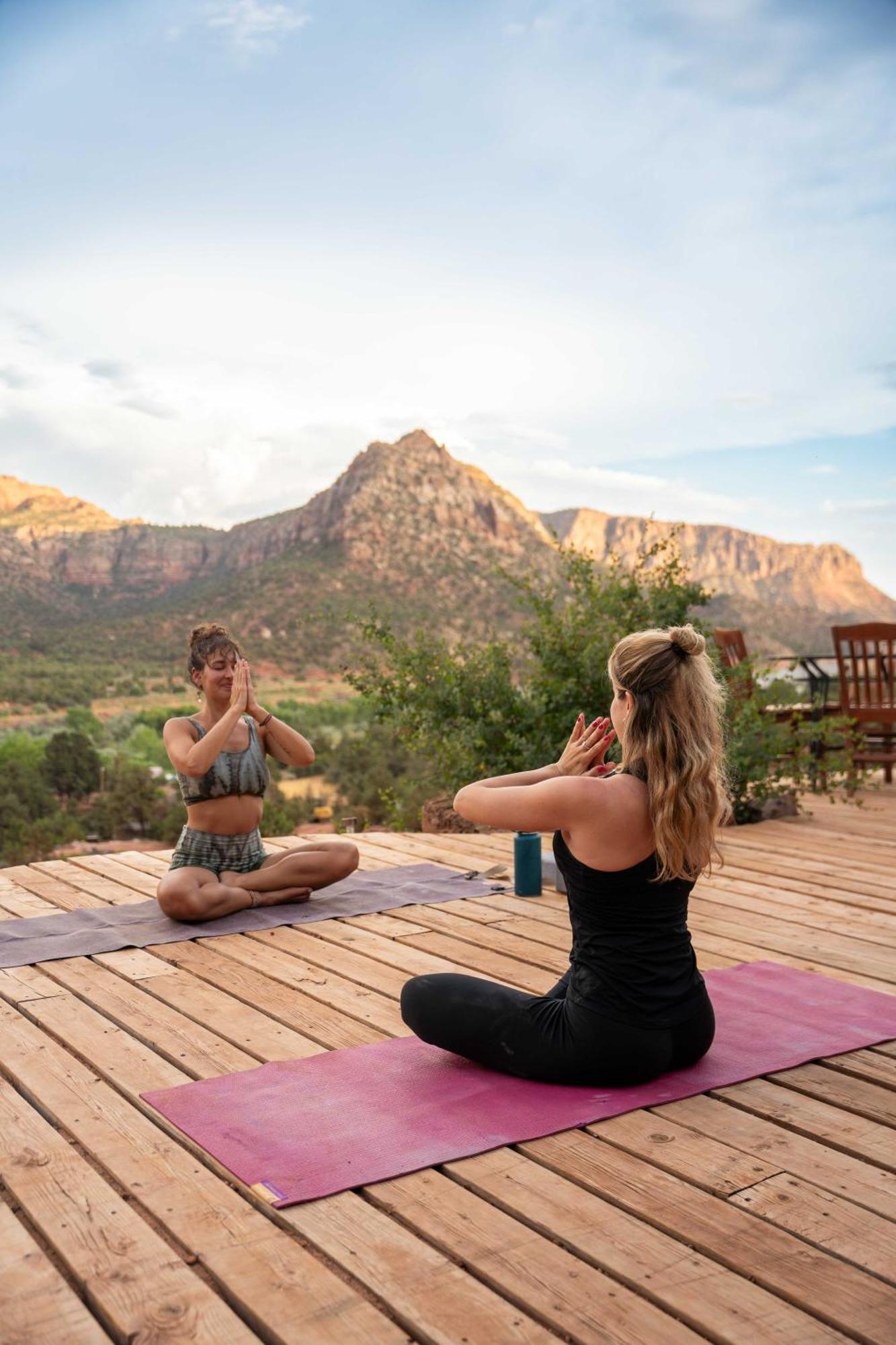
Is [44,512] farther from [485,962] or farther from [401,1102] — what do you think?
[401,1102]

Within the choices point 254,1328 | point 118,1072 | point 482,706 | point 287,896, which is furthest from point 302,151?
point 254,1328

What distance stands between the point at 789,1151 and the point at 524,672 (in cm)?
505

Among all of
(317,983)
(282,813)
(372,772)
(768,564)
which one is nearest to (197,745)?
(317,983)

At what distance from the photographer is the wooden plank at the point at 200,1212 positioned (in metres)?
1.63

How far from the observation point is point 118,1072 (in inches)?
102

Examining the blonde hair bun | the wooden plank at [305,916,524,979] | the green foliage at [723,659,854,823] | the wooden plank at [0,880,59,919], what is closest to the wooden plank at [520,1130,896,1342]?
the blonde hair bun

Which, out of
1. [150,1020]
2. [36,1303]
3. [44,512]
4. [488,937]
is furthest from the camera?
[44,512]

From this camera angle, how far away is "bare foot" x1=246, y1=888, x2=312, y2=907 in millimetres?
4176

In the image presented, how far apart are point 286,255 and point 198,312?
13.8 m

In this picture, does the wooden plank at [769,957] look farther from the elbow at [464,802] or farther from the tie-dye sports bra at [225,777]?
the tie-dye sports bra at [225,777]

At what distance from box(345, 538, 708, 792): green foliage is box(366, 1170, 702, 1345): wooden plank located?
15.4 ft

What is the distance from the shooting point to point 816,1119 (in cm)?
235

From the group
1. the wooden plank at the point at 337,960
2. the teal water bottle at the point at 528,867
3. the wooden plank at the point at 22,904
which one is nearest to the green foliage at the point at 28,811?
the wooden plank at the point at 22,904

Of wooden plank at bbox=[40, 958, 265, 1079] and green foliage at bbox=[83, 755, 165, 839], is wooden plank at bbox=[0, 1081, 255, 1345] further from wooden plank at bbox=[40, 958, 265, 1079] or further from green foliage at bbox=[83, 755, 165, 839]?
green foliage at bbox=[83, 755, 165, 839]
